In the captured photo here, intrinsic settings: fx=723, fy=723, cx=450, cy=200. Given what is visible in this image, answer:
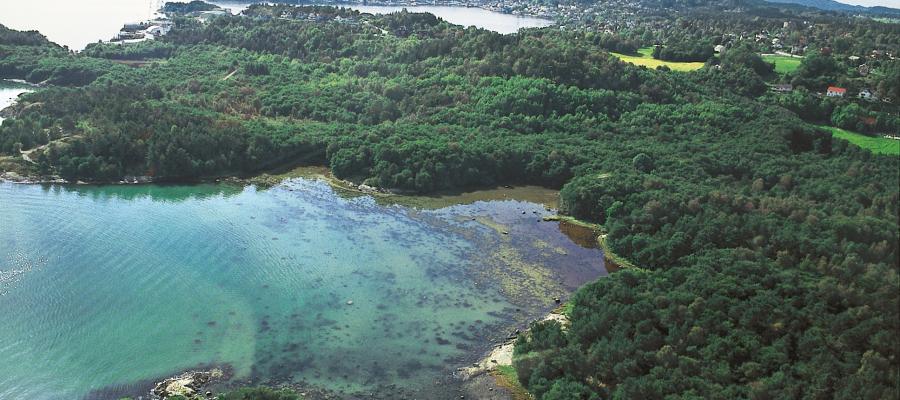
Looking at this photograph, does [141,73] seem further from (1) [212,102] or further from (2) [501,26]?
(2) [501,26]

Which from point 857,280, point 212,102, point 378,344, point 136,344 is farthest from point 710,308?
point 212,102

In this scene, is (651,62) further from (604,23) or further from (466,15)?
(466,15)

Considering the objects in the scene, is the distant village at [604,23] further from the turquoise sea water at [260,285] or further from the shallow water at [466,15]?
the turquoise sea water at [260,285]

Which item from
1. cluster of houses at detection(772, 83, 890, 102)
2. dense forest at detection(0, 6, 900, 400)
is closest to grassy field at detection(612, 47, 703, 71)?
dense forest at detection(0, 6, 900, 400)

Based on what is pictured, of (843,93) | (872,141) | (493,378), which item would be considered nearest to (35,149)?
(493,378)

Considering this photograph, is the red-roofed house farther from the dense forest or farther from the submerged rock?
the submerged rock

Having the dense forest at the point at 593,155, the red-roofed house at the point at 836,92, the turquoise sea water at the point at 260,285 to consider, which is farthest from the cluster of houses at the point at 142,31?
the red-roofed house at the point at 836,92
